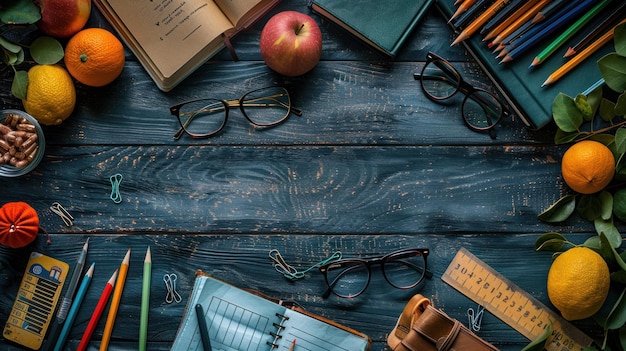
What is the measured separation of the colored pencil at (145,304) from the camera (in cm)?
146

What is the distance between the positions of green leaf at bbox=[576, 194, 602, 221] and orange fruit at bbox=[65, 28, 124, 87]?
42.7 inches

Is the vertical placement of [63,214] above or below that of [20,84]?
below

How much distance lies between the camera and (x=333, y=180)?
1507 mm

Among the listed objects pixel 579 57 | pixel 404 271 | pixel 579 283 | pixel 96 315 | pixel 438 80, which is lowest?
pixel 96 315

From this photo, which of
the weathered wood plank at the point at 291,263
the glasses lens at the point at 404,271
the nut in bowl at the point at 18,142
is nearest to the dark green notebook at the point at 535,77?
the weathered wood plank at the point at 291,263

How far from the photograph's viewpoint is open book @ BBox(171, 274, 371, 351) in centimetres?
145

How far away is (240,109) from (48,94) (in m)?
0.41

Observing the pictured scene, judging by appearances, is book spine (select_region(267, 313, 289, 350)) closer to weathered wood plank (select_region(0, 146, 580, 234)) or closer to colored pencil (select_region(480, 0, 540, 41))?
weathered wood plank (select_region(0, 146, 580, 234))

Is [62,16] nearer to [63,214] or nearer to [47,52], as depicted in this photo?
[47,52]

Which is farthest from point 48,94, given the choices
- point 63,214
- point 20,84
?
point 63,214

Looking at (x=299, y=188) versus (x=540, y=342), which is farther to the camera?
(x=299, y=188)

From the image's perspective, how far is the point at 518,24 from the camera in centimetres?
144

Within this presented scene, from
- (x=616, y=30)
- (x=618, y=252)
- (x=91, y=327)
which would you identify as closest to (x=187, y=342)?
(x=91, y=327)

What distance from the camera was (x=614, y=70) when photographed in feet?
4.57
